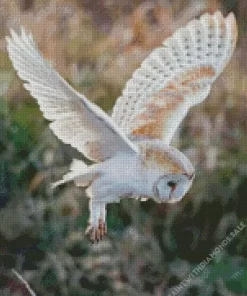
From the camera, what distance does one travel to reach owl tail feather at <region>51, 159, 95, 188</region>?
6.67ft

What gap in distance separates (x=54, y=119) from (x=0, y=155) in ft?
0.62

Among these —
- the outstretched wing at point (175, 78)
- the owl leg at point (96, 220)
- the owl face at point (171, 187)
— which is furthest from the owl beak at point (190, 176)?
the owl leg at point (96, 220)

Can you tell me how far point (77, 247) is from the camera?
2.06 meters

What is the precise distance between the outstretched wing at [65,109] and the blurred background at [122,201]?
0.11 feet

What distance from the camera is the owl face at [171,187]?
2031 millimetres

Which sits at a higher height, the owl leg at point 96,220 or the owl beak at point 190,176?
the owl beak at point 190,176

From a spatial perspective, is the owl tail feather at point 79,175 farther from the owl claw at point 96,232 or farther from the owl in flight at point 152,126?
the owl claw at point 96,232

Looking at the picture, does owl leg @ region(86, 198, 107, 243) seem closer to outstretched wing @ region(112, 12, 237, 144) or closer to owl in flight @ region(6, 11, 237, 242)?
owl in flight @ region(6, 11, 237, 242)

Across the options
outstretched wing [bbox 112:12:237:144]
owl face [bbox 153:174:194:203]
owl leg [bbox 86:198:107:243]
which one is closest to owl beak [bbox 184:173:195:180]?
owl face [bbox 153:174:194:203]

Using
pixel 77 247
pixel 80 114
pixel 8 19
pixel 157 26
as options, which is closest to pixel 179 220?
pixel 77 247

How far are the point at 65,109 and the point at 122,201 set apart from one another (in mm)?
317

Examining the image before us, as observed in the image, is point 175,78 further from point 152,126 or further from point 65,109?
point 65,109

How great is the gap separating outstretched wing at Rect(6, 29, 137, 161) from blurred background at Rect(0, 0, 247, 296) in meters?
0.03

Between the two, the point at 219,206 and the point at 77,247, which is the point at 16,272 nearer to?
the point at 77,247
